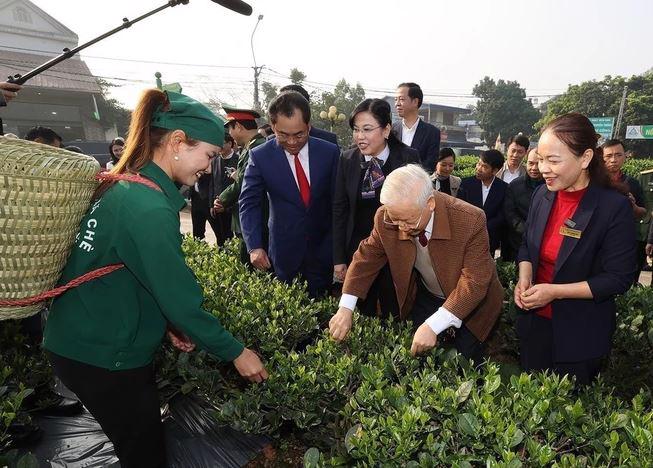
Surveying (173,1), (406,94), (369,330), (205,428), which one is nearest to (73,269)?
(205,428)

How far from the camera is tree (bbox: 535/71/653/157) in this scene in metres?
37.7

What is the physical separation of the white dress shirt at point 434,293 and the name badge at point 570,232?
0.64 m

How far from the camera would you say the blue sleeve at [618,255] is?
203 cm

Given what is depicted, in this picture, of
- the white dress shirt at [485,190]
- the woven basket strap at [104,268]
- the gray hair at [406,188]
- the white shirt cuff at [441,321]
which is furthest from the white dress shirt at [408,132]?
the woven basket strap at [104,268]

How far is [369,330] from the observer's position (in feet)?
7.46

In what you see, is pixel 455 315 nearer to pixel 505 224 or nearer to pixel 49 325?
pixel 49 325

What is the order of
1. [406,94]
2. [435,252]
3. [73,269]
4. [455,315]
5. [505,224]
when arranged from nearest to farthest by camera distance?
1. [73,269]
2. [455,315]
3. [435,252]
4. [406,94]
5. [505,224]

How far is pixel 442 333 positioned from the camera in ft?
8.50

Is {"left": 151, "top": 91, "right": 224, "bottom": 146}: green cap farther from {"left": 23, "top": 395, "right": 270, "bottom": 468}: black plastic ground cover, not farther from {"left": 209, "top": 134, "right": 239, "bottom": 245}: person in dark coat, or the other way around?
{"left": 209, "top": 134, "right": 239, "bottom": 245}: person in dark coat

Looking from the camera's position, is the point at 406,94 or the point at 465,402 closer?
the point at 465,402

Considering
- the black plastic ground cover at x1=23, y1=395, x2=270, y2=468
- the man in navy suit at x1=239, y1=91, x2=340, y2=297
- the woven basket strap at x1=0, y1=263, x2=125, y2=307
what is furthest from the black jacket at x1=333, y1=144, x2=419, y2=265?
the woven basket strap at x1=0, y1=263, x2=125, y2=307

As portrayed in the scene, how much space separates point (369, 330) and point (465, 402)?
73 cm

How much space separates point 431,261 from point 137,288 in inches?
56.1

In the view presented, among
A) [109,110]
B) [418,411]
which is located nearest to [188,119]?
[418,411]
